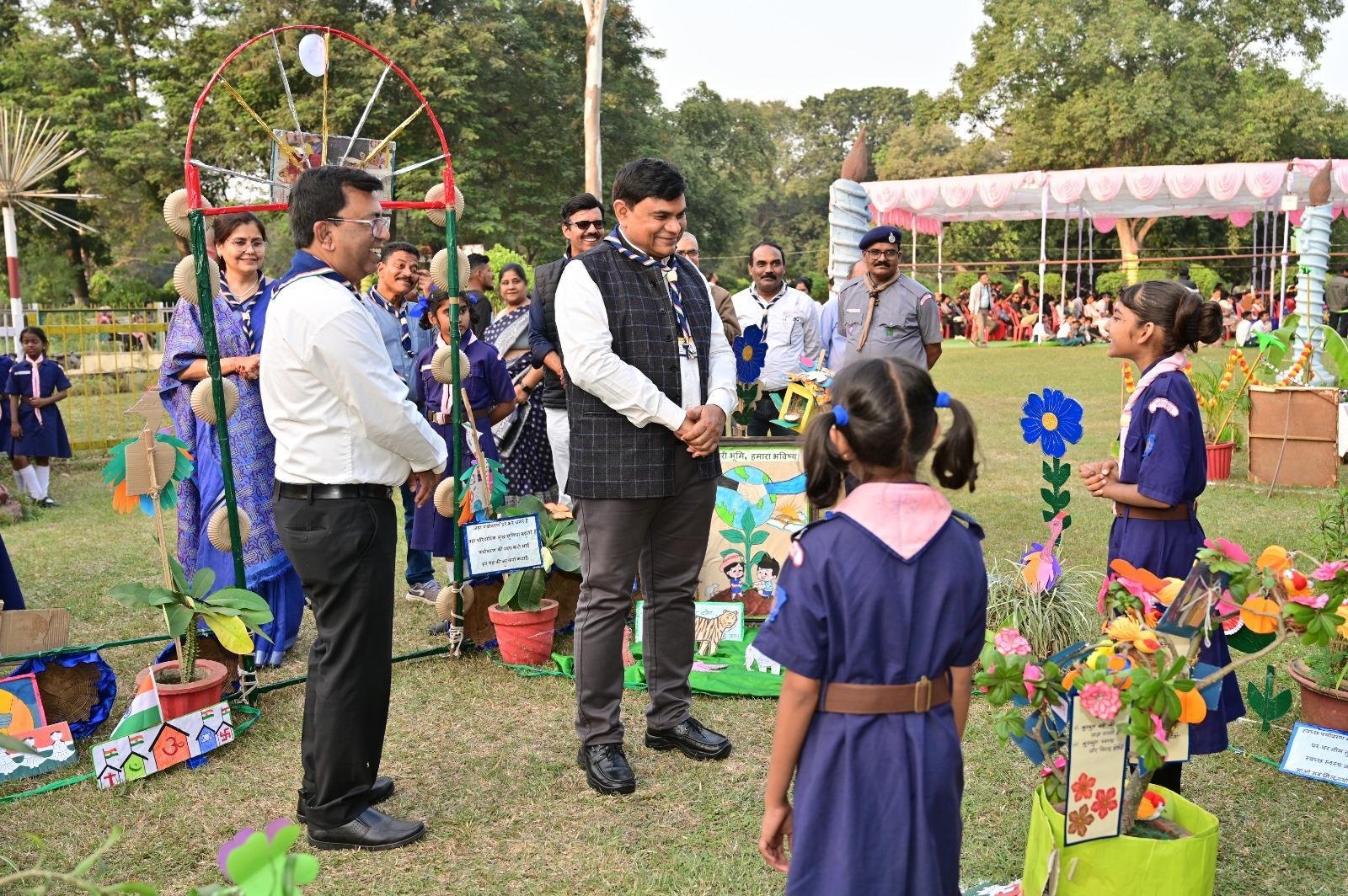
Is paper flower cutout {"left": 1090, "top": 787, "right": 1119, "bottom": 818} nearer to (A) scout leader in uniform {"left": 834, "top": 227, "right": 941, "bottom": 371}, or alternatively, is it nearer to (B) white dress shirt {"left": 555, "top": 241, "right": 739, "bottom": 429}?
(B) white dress shirt {"left": 555, "top": 241, "right": 739, "bottom": 429}

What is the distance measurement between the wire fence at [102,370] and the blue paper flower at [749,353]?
5.87m

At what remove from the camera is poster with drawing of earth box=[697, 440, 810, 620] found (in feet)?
16.8

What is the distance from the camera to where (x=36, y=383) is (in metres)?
9.21

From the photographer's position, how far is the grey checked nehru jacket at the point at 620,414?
10.8 feet

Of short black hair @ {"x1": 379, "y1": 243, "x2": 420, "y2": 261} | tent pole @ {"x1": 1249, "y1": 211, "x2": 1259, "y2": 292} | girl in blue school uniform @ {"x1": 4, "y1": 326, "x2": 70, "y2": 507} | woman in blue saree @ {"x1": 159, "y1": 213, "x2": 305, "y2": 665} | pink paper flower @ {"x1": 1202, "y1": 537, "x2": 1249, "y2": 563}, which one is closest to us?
pink paper flower @ {"x1": 1202, "y1": 537, "x2": 1249, "y2": 563}

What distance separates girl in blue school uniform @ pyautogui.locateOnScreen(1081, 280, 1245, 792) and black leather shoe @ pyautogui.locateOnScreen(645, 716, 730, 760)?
131cm

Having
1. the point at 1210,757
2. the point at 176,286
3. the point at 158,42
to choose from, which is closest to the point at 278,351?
the point at 176,286

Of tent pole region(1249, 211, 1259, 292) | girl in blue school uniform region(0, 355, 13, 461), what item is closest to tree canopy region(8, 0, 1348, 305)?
tent pole region(1249, 211, 1259, 292)

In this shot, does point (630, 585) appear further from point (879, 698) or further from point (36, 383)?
point (36, 383)

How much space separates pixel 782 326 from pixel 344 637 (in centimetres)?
374

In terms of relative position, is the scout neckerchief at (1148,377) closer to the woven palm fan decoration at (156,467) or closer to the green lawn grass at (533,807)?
the green lawn grass at (533,807)

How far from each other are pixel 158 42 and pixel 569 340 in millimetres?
27414

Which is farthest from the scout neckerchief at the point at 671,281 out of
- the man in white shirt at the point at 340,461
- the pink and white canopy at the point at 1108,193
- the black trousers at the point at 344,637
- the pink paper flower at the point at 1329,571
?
the pink and white canopy at the point at 1108,193

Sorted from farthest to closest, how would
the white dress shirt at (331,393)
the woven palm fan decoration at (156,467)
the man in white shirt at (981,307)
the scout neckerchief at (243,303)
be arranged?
the man in white shirt at (981,307), the scout neckerchief at (243,303), the woven palm fan decoration at (156,467), the white dress shirt at (331,393)
